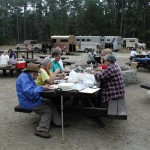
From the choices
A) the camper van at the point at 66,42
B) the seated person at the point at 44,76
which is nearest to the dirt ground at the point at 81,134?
the seated person at the point at 44,76

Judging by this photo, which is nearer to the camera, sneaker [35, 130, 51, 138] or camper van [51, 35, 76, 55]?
sneaker [35, 130, 51, 138]

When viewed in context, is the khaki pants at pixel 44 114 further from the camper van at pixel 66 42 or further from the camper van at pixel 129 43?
the camper van at pixel 129 43

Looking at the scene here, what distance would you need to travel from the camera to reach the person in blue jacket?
4.30m

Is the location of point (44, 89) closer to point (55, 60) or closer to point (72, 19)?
point (55, 60)

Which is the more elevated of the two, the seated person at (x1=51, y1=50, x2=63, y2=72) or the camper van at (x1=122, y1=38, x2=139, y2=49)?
the camper van at (x1=122, y1=38, x2=139, y2=49)

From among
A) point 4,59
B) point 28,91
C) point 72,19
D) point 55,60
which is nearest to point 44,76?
point 28,91

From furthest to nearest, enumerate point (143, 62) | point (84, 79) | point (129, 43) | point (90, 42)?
1. point (129, 43)
2. point (90, 42)
3. point (143, 62)
4. point (84, 79)

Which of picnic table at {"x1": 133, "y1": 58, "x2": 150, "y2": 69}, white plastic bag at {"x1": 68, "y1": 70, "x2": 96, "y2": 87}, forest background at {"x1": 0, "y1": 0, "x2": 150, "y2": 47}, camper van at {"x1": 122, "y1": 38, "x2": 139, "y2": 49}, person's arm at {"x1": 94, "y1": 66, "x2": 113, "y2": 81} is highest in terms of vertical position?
forest background at {"x1": 0, "y1": 0, "x2": 150, "y2": 47}

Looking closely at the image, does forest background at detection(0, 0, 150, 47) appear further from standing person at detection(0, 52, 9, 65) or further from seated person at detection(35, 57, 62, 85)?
seated person at detection(35, 57, 62, 85)

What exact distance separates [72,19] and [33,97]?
174 feet

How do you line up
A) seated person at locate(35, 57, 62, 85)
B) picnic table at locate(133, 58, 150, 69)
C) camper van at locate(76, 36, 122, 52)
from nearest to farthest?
seated person at locate(35, 57, 62, 85) < picnic table at locate(133, 58, 150, 69) < camper van at locate(76, 36, 122, 52)

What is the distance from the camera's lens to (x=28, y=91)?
14.0 feet

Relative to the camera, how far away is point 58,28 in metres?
50.6

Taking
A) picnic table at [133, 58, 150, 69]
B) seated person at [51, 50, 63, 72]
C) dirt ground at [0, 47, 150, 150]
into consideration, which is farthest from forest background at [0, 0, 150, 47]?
dirt ground at [0, 47, 150, 150]
